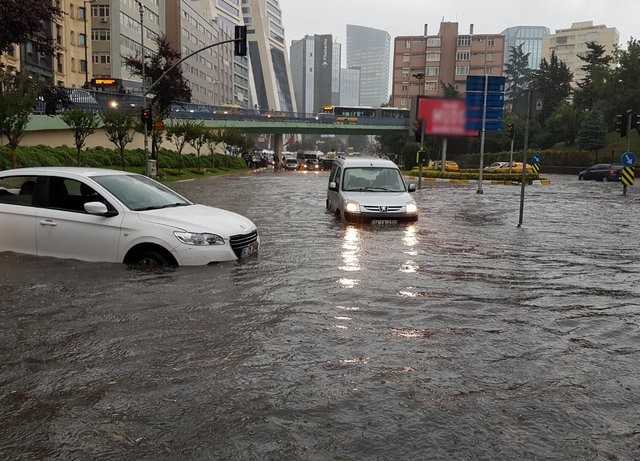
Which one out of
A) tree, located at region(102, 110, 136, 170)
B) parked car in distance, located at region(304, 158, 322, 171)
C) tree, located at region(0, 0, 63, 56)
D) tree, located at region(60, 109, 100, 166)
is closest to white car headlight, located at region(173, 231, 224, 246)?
tree, located at region(0, 0, 63, 56)

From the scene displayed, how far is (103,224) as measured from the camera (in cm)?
801

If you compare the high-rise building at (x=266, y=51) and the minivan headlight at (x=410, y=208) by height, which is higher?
the high-rise building at (x=266, y=51)

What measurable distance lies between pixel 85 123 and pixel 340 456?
1210 inches

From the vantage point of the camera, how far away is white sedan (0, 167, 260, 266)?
25.9 feet

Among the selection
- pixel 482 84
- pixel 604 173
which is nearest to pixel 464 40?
pixel 604 173

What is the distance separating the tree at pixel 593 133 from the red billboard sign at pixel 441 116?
38.8 m

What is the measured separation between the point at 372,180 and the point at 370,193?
769 millimetres

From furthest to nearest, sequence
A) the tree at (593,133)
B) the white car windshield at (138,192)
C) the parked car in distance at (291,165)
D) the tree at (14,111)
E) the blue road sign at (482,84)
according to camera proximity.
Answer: the parked car in distance at (291,165) → the tree at (593,133) → the blue road sign at (482,84) → the tree at (14,111) → the white car windshield at (138,192)

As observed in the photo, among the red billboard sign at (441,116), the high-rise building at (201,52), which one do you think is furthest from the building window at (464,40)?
the red billboard sign at (441,116)

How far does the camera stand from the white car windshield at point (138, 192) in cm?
834

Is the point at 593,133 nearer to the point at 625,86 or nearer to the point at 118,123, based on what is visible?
the point at 625,86

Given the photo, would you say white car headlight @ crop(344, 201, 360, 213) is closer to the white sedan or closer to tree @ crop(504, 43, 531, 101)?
the white sedan

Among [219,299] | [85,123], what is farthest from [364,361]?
[85,123]

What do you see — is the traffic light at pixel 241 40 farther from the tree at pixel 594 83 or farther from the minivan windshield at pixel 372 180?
the tree at pixel 594 83
